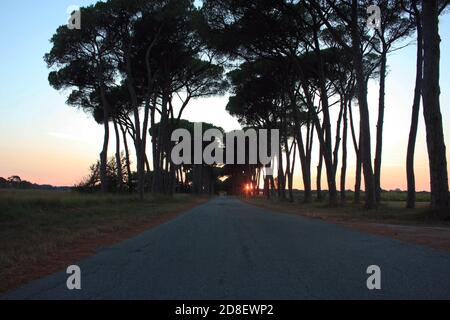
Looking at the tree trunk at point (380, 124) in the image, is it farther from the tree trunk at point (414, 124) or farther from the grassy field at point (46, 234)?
the grassy field at point (46, 234)

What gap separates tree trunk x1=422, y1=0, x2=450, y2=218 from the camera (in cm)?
1928

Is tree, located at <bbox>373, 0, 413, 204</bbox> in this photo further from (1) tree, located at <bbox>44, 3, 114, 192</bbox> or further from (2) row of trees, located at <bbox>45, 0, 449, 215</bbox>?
(1) tree, located at <bbox>44, 3, 114, 192</bbox>

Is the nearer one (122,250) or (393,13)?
(122,250)

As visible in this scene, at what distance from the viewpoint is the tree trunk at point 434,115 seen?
759 inches

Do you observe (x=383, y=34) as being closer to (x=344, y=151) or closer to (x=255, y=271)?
(x=344, y=151)

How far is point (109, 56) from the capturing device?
4272 centimetres

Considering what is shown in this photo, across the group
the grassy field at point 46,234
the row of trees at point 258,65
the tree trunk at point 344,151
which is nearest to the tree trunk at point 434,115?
the row of trees at point 258,65

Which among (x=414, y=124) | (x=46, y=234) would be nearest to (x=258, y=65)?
(x=414, y=124)

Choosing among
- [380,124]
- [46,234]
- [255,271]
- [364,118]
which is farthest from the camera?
[380,124]

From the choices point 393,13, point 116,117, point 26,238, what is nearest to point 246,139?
Result: point 116,117

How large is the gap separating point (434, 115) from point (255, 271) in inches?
531

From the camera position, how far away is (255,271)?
27.4 ft
